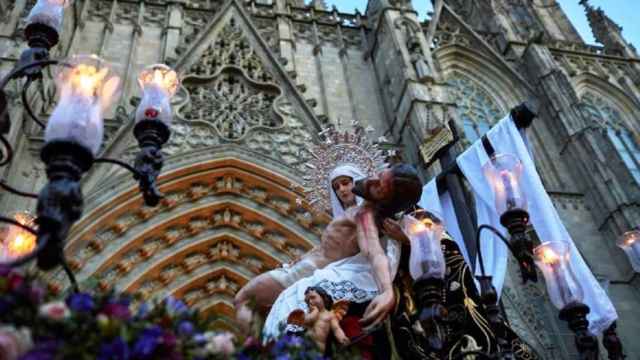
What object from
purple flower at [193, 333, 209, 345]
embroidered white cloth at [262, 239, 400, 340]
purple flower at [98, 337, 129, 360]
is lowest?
purple flower at [98, 337, 129, 360]

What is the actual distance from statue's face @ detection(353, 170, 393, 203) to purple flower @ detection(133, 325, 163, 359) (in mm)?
1791

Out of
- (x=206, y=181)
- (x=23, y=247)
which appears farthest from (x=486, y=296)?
(x=206, y=181)

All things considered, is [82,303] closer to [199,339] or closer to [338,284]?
[199,339]

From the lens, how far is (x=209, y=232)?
35.5 ft

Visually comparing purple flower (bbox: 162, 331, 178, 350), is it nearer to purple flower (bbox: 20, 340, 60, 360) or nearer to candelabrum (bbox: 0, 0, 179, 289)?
purple flower (bbox: 20, 340, 60, 360)

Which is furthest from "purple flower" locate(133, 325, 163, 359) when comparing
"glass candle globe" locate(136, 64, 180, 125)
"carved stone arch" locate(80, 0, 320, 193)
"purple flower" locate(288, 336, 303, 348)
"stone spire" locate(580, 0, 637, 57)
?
"stone spire" locate(580, 0, 637, 57)

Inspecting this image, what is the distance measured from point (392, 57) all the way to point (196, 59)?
13.5ft

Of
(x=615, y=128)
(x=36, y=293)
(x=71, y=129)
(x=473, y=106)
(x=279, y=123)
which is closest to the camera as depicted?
(x=36, y=293)

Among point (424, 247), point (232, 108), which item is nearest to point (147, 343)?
point (424, 247)

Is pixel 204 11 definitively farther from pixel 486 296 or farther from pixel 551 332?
pixel 486 296

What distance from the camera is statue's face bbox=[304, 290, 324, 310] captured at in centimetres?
309

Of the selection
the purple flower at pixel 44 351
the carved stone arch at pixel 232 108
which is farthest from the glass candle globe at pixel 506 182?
the carved stone arch at pixel 232 108

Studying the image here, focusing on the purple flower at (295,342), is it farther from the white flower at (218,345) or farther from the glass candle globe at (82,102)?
the glass candle globe at (82,102)

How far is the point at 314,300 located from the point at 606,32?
1876 cm
